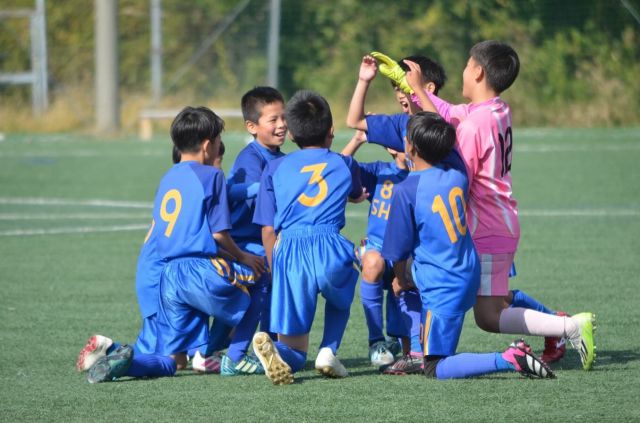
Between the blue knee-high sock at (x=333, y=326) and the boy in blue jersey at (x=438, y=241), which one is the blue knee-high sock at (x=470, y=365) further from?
the blue knee-high sock at (x=333, y=326)

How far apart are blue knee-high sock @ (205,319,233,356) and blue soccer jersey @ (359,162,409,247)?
95cm

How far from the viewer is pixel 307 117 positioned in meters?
5.66

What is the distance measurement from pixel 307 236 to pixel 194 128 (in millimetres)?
865

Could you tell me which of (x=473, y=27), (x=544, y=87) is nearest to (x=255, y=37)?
(x=473, y=27)

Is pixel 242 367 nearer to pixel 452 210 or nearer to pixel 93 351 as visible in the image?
pixel 93 351

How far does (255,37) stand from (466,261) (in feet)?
67.4

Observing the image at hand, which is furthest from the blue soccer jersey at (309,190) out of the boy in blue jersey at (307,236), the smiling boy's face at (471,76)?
the smiling boy's face at (471,76)

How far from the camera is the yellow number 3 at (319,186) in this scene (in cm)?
559

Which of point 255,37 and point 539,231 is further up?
point 255,37

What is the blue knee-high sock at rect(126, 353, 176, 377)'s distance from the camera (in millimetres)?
5598

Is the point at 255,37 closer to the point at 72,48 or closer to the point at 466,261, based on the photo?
the point at 72,48

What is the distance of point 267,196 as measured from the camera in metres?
5.74

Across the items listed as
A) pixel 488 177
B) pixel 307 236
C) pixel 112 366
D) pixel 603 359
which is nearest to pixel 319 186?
pixel 307 236

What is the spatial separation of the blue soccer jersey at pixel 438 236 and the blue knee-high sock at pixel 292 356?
0.69 m
